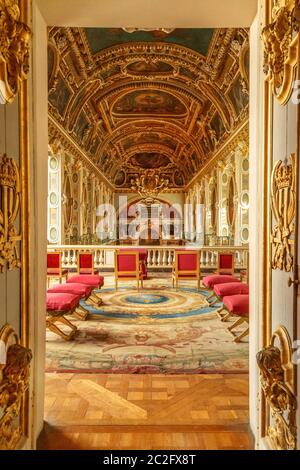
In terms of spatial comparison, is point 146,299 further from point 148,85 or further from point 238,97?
point 148,85

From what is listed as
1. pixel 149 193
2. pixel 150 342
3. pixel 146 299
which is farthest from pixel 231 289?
pixel 149 193

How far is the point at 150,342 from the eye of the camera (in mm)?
5320

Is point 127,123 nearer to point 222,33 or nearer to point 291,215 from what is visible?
point 222,33

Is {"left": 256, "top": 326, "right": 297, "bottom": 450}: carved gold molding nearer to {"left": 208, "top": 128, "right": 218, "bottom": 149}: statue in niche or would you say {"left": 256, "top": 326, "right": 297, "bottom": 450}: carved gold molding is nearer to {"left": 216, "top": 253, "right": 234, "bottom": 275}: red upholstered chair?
{"left": 216, "top": 253, "right": 234, "bottom": 275}: red upholstered chair

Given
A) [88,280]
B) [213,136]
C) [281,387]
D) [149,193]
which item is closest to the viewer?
[281,387]

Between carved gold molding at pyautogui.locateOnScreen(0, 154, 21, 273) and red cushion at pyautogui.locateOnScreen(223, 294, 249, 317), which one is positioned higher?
carved gold molding at pyautogui.locateOnScreen(0, 154, 21, 273)

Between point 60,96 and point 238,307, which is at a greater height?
point 60,96

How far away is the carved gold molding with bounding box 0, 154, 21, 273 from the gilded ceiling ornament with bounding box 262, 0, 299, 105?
1.72 metres

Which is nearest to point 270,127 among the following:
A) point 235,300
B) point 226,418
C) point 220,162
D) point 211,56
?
point 226,418

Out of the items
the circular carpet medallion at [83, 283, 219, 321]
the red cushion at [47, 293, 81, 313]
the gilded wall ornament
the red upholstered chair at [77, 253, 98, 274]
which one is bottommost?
the circular carpet medallion at [83, 283, 219, 321]

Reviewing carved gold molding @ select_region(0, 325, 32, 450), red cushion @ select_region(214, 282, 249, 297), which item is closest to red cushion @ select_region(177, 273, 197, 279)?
red cushion @ select_region(214, 282, 249, 297)

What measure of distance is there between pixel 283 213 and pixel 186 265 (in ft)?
23.1

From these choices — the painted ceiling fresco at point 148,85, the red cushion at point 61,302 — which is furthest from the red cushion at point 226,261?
the red cushion at point 61,302

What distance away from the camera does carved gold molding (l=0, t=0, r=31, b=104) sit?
2.08m
